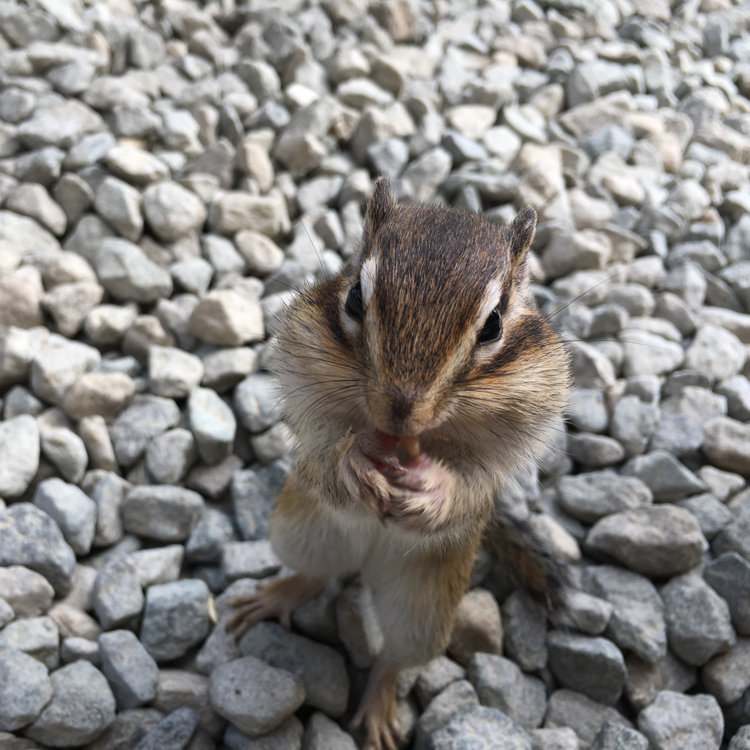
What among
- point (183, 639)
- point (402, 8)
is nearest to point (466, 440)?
point (183, 639)

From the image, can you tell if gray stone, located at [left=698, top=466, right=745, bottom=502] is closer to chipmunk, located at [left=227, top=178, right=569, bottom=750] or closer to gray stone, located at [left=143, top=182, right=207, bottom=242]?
chipmunk, located at [left=227, top=178, right=569, bottom=750]

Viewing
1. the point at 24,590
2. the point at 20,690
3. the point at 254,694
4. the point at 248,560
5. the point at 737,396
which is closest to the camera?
the point at 20,690

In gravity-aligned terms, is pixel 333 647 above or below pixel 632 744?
below

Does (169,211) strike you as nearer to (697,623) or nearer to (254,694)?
(254,694)

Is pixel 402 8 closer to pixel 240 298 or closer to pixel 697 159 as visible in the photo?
Answer: pixel 697 159

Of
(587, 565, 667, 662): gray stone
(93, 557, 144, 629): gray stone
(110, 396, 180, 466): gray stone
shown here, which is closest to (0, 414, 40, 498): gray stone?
(110, 396, 180, 466): gray stone

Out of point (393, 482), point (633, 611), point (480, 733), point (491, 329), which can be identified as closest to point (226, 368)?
point (393, 482)
